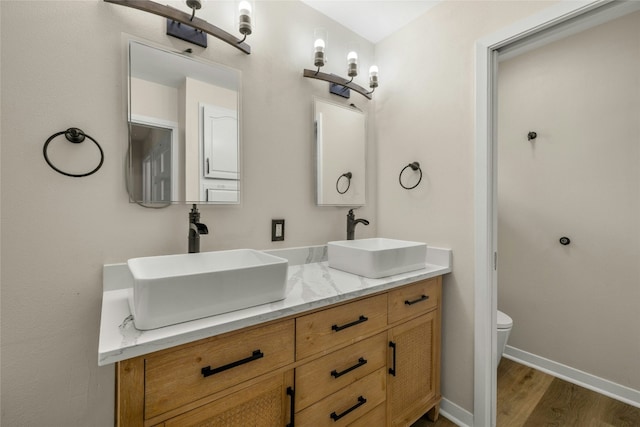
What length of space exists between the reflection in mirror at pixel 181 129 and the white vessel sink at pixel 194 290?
33 cm

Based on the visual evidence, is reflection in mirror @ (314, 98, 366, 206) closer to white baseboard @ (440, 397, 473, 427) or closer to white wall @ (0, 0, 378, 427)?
white wall @ (0, 0, 378, 427)

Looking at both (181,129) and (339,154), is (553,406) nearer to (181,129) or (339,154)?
(339,154)

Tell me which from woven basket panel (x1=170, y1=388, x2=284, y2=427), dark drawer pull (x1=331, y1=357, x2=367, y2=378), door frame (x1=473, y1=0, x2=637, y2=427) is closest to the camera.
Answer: woven basket panel (x1=170, y1=388, x2=284, y2=427)

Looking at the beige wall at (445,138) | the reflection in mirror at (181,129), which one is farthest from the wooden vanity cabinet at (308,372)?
the reflection in mirror at (181,129)

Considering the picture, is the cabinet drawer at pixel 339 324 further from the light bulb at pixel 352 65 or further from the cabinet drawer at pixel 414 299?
the light bulb at pixel 352 65

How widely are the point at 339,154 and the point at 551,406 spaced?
6.52ft

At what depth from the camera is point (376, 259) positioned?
1341mm

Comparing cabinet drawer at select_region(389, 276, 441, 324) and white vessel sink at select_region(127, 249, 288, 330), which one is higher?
white vessel sink at select_region(127, 249, 288, 330)

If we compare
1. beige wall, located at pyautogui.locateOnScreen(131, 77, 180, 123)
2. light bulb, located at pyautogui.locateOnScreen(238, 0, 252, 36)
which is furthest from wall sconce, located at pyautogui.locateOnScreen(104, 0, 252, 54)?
beige wall, located at pyautogui.locateOnScreen(131, 77, 180, 123)

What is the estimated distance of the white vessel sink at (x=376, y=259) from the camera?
135cm

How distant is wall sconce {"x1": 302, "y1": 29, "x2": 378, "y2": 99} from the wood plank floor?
6.59 feet

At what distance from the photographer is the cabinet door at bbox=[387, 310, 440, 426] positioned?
136 centimetres

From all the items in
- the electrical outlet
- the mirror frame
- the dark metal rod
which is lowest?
the electrical outlet

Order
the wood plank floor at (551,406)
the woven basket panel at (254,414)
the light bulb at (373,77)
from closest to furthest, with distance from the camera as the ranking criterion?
the woven basket panel at (254,414)
the wood plank floor at (551,406)
the light bulb at (373,77)
